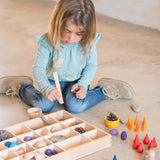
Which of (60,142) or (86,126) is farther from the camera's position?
(86,126)

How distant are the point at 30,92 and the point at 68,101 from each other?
23 cm

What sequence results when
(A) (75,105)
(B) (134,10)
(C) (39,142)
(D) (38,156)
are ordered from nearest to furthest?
(D) (38,156) → (C) (39,142) → (A) (75,105) → (B) (134,10)

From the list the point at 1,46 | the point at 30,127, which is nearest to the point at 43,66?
the point at 30,127

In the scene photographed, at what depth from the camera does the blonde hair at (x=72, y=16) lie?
1.46 metres

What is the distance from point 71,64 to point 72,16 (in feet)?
1.10

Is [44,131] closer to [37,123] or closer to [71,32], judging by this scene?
[37,123]

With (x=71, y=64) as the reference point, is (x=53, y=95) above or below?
below

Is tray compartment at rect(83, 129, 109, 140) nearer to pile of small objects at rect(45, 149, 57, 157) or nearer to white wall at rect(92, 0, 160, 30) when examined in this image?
pile of small objects at rect(45, 149, 57, 157)

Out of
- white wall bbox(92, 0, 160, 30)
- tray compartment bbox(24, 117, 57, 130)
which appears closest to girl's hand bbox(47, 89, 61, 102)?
tray compartment bbox(24, 117, 57, 130)

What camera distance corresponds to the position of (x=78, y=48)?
1.70 meters

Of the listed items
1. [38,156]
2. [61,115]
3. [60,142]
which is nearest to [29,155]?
[38,156]

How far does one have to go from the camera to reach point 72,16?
1451 millimetres

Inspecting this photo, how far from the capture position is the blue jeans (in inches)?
66.4

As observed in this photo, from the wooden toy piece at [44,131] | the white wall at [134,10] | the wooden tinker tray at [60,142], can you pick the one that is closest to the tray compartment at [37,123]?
the wooden tinker tray at [60,142]
